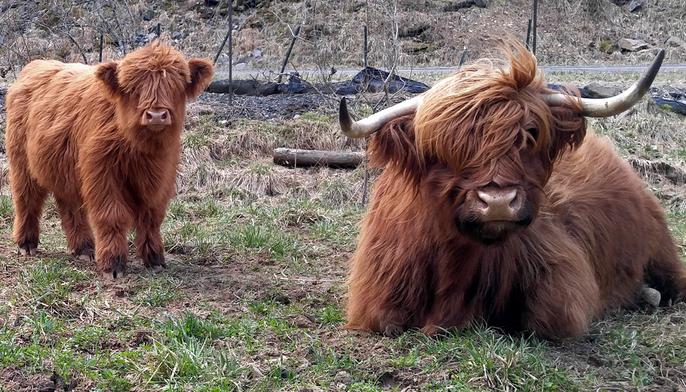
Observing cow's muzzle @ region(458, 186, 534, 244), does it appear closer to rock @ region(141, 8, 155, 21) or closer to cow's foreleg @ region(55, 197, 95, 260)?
cow's foreleg @ region(55, 197, 95, 260)

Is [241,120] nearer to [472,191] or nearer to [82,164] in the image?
[82,164]

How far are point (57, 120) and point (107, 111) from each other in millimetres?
505

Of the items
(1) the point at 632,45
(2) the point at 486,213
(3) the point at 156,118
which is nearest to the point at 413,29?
(1) the point at 632,45

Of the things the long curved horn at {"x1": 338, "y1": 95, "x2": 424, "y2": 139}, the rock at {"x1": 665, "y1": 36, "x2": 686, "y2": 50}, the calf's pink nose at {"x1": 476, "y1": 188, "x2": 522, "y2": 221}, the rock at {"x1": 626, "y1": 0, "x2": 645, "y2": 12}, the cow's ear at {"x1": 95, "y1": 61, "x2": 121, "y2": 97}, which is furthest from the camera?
the rock at {"x1": 626, "y1": 0, "x2": 645, "y2": 12}

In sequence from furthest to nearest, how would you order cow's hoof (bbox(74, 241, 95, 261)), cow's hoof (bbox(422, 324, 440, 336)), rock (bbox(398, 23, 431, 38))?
rock (bbox(398, 23, 431, 38)) < cow's hoof (bbox(74, 241, 95, 261)) < cow's hoof (bbox(422, 324, 440, 336))

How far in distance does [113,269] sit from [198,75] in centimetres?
133

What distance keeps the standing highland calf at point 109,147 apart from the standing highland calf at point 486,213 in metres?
1.75

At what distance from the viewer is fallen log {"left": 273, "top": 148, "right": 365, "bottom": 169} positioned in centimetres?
943

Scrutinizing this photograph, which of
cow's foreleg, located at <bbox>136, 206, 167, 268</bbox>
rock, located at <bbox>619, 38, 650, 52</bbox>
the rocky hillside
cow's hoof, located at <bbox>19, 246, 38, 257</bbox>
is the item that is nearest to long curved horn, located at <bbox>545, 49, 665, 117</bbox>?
cow's foreleg, located at <bbox>136, 206, 167, 268</bbox>

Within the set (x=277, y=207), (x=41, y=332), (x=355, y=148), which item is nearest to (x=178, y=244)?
(x=277, y=207)

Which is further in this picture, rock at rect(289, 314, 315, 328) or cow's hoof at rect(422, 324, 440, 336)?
rock at rect(289, 314, 315, 328)

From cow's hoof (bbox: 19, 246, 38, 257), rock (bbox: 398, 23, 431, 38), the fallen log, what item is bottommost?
rock (bbox: 398, 23, 431, 38)

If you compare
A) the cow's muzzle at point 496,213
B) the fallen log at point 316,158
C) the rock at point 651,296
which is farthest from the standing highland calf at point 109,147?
the fallen log at point 316,158

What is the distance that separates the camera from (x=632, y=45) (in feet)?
82.1
